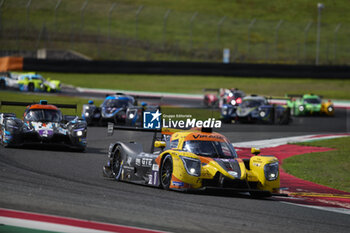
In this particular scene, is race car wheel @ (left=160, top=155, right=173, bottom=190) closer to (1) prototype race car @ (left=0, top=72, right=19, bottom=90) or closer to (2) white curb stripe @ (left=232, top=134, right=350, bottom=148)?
(2) white curb stripe @ (left=232, top=134, right=350, bottom=148)

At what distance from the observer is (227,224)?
29.3 feet

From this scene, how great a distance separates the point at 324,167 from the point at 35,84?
84.5 feet

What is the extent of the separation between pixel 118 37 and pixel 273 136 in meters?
39.9

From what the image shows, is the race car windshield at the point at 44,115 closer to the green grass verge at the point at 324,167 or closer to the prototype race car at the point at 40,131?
the prototype race car at the point at 40,131

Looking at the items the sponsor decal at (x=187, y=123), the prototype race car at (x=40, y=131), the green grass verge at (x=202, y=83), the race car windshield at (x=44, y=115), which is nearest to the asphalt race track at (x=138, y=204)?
the sponsor decal at (x=187, y=123)

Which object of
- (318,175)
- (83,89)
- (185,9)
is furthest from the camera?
(185,9)

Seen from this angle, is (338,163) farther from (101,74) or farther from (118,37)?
(118,37)

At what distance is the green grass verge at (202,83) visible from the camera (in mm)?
49275

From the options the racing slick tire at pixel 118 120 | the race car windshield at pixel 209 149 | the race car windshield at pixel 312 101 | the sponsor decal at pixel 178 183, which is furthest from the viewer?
the race car windshield at pixel 312 101

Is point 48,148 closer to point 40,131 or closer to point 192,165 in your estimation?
point 40,131

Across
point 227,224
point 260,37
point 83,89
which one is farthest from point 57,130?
point 260,37

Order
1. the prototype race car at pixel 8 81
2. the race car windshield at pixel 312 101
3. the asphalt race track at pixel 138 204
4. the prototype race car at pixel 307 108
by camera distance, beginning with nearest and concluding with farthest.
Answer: the asphalt race track at pixel 138 204 < the prototype race car at pixel 307 108 < the race car windshield at pixel 312 101 < the prototype race car at pixel 8 81

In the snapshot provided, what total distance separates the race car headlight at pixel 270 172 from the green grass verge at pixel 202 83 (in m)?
36.3

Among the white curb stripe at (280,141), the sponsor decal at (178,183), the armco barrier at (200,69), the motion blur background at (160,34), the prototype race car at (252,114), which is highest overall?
the motion blur background at (160,34)
